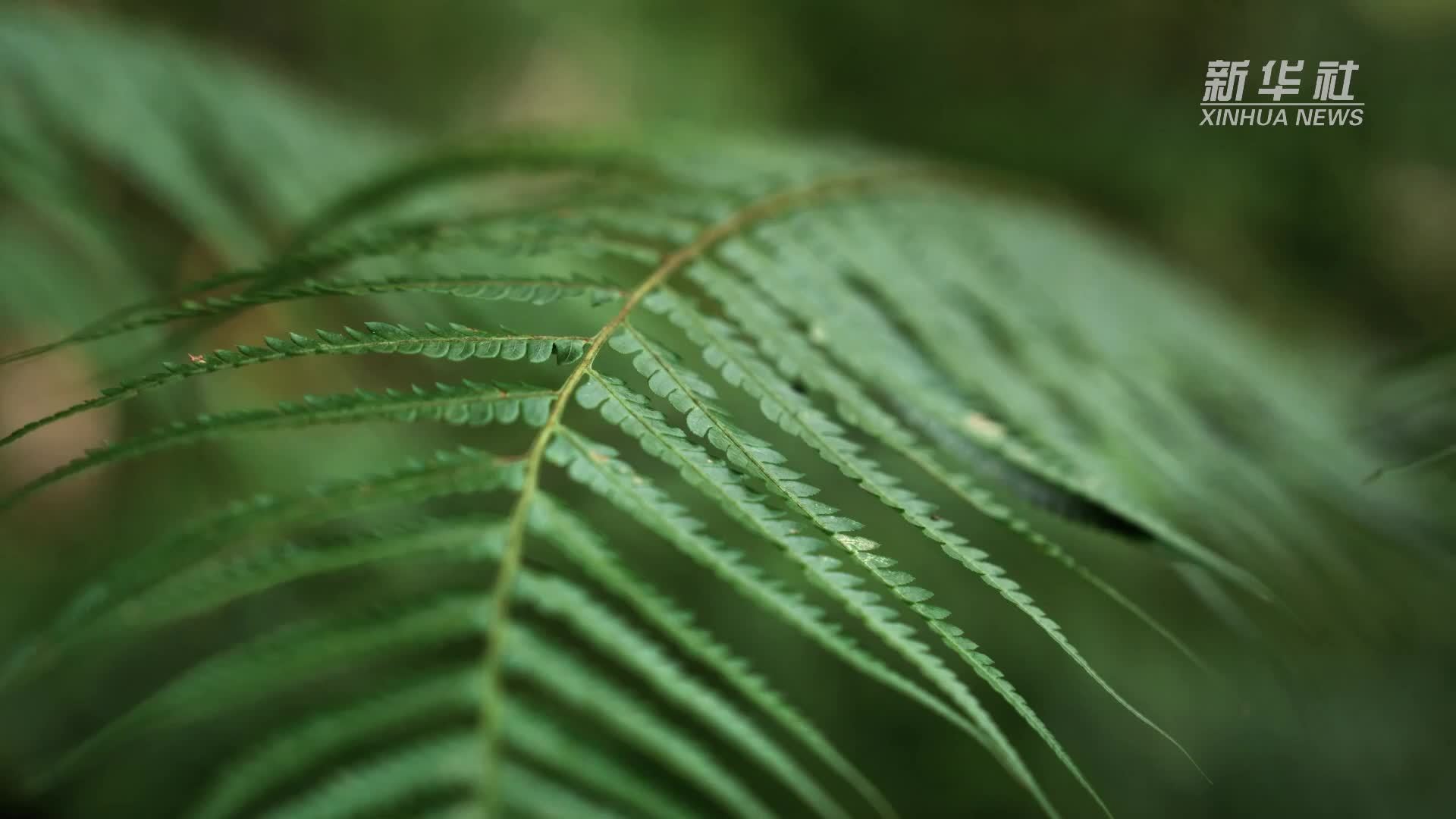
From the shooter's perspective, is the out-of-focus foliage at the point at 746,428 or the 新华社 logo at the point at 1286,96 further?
the 新华社 logo at the point at 1286,96

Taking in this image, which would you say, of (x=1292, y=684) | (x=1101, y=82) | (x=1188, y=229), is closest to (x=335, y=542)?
(x=1292, y=684)

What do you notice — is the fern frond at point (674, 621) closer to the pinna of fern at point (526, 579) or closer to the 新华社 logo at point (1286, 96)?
the pinna of fern at point (526, 579)

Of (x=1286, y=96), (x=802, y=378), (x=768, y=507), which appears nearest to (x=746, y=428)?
(x=802, y=378)

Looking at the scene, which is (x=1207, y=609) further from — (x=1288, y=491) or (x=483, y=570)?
(x=483, y=570)

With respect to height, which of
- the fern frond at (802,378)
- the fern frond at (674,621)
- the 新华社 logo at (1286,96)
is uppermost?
the 新华社 logo at (1286,96)

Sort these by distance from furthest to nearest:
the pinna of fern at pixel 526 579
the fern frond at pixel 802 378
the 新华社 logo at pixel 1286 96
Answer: the 新华社 logo at pixel 1286 96, the fern frond at pixel 802 378, the pinna of fern at pixel 526 579

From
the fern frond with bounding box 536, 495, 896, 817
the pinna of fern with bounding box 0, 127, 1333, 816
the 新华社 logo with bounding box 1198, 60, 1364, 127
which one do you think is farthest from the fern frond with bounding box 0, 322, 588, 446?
the 新华社 logo with bounding box 1198, 60, 1364, 127

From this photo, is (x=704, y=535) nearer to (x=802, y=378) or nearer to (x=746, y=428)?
(x=802, y=378)

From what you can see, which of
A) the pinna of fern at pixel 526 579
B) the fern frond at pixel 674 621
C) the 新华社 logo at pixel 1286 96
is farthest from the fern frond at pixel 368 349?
the 新华社 logo at pixel 1286 96
